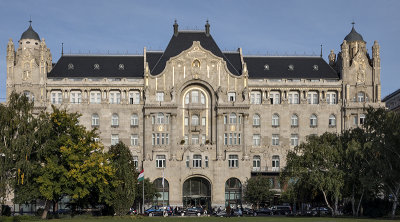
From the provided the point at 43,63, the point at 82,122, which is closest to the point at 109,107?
the point at 82,122

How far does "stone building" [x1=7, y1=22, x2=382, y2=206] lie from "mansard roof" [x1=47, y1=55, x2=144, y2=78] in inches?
9.0

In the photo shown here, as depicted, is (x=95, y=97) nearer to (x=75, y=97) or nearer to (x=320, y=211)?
(x=75, y=97)

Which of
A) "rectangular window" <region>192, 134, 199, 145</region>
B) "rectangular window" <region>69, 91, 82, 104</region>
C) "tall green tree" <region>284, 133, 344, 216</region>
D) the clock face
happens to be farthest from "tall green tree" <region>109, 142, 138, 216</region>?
the clock face

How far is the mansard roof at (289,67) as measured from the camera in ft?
495

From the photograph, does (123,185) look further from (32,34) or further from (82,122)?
(32,34)

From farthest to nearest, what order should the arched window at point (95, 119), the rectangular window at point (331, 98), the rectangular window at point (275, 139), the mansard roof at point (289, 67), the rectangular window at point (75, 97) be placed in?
the mansard roof at point (289, 67)
the rectangular window at point (331, 98)
the rectangular window at point (275, 139)
the rectangular window at point (75, 97)
the arched window at point (95, 119)

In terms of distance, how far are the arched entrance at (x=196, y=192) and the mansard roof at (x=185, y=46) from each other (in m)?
22.8

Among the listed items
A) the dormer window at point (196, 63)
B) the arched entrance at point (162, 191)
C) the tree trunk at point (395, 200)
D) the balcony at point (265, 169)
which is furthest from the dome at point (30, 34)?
the tree trunk at point (395, 200)

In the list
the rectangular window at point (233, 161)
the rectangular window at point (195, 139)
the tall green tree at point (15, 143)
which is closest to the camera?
the tall green tree at point (15, 143)

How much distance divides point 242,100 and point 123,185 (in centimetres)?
4900

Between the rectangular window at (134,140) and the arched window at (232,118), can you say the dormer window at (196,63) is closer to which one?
the arched window at (232,118)

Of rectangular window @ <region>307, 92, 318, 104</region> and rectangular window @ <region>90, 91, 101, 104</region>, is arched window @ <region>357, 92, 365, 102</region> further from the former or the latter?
rectangular window @ <region>90, 91, 101, 104</region>

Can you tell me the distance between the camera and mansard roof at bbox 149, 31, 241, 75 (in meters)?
148

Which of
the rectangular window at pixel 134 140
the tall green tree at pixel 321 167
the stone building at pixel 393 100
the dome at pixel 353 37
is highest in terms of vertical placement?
the dome at pixel 353 37
